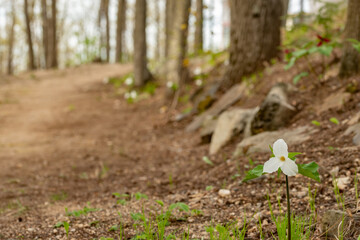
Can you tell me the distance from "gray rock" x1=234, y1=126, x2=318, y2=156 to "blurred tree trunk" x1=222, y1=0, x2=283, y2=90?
234 centimetres

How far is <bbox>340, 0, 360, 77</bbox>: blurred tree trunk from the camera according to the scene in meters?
3.65

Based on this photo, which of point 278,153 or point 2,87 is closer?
point 278,153

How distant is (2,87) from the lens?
10.9 meters

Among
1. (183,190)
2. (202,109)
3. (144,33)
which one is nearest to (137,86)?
(144,33)

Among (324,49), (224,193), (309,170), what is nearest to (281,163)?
(309,170)

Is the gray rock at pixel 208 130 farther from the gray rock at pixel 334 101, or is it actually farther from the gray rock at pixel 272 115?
the gray rock at pixel 334 101

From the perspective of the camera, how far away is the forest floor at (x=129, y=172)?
2.38 meters

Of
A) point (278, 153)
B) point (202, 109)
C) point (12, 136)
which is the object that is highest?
point (278, 153)

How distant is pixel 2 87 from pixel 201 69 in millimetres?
6508

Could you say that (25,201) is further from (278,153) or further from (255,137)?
(278,153)

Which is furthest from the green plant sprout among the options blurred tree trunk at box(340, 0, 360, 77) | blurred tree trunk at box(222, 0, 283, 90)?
blurred tree trunk at box(222, 0, 283, 90)

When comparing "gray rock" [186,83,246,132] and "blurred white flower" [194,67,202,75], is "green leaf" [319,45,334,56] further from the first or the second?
"blurred white flower" [194,67,202,75]

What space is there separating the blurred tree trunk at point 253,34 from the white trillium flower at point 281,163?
4.68 metres

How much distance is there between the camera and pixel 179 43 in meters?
7.21
